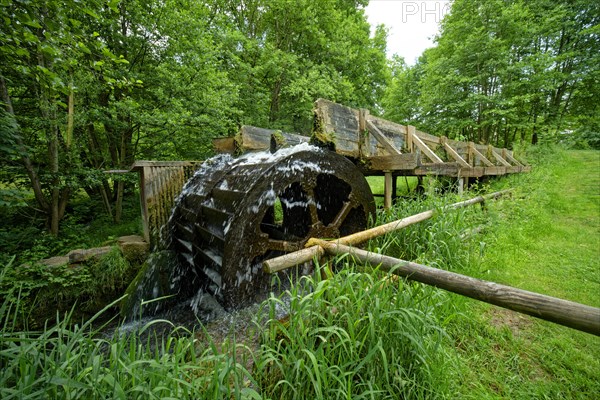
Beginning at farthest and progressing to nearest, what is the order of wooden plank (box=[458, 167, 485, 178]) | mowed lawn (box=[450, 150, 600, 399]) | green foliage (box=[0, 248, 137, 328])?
1. wooden plank (box=[458, 167, 485, 178])
2. green foliage (box=[0, 248, 137, 328])
3. mowed lawn (box=[450, 150, 600, 399])

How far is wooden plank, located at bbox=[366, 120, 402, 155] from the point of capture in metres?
3.74

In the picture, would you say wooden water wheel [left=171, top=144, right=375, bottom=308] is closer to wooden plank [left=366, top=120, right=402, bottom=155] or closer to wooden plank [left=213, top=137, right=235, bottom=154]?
wooden plank [left=366, top=120, right=402, bottom=155]

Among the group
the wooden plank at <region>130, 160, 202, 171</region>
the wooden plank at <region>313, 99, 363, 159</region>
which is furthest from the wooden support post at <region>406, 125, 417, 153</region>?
the wooden plank at <region>130, 160, 202, 171</region>

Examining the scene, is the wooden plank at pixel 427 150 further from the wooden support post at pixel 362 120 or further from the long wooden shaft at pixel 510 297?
the long wooden shaft at pixel 510 297

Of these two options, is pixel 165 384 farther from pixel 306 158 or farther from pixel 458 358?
pixel 306 158

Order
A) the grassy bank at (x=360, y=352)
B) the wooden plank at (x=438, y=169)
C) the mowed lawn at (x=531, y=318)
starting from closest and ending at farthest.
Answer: the grassy bank at (x=360, y=352) < the mowed lawn at (x=531, y=318) < the wooden plank at (x=438, y=169)

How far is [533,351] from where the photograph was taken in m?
1.82

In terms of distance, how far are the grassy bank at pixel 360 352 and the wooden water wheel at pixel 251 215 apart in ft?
2.06

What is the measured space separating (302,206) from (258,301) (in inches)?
80.0

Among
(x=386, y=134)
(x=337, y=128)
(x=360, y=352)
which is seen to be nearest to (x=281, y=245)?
(x=360, y=352)

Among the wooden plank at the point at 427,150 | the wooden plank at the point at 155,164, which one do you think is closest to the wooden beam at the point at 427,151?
the wooden plank at the point at 427,150

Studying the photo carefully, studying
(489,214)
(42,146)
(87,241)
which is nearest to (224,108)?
(42,146)

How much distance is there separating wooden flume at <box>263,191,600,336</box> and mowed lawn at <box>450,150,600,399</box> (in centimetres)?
69

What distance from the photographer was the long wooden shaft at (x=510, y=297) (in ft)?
3.09
